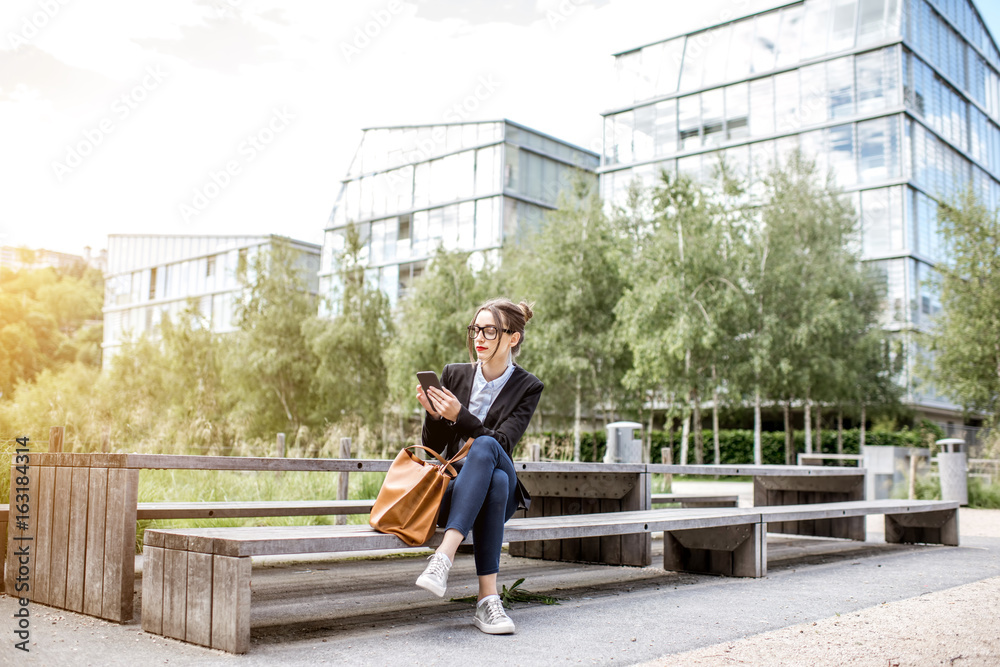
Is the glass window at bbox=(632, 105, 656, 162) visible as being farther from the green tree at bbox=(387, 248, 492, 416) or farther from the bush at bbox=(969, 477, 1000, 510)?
the bush at bbox=(969, 477, 1000, 510)

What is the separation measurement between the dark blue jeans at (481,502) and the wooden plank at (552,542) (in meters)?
2.72

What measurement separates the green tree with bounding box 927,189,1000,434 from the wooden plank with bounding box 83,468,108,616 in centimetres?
2065

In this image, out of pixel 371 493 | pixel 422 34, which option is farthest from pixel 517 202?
pixel 371 493

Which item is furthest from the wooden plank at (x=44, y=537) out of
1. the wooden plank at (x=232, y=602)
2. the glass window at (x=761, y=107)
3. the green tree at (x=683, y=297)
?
the glass window at (x=761, y=107)

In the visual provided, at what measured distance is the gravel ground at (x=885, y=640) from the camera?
3324 mm

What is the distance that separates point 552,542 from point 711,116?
3141 centimetres

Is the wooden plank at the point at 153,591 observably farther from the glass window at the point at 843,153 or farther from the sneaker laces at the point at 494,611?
the glass window at the point at 843,153

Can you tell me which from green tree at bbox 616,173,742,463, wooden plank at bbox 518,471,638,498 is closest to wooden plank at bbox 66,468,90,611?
wooden plank at bbox 518,471,638,498

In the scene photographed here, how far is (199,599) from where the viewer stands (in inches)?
133

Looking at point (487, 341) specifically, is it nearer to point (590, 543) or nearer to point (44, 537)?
point (44, 537)

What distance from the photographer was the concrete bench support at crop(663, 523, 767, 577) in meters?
5.82

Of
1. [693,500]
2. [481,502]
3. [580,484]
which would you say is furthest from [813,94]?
[481,502]

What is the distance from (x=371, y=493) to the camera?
9.08 m

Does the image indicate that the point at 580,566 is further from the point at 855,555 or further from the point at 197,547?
the point at 197,547
